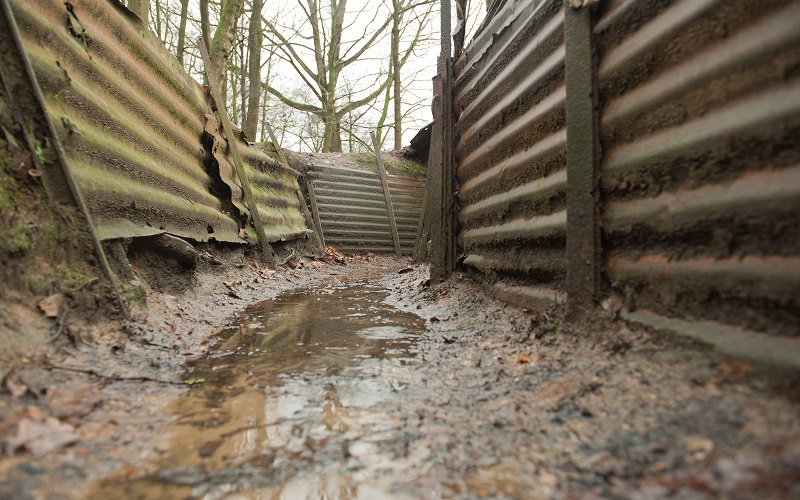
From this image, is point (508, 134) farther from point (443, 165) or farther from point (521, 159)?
point (443, 165)

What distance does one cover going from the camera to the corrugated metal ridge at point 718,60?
1.29 meters

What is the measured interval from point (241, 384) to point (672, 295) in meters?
1.86

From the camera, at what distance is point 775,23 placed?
1320 mm

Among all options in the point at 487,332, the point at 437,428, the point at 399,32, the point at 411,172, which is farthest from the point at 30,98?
the point at 399,32

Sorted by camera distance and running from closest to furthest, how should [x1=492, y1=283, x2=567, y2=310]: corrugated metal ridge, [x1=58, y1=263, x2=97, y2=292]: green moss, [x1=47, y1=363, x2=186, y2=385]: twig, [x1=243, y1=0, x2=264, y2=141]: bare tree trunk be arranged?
[x1=47, y1=363, x2=186, y2=385]: twig < [x1=58, y1=263, x2=97, y2=292]: green moss < [x1=492, y1=283, x2=567, y2=310]: corrugated metal ridge < [x1=243, y1=0, x2=264, y2=141]: bare tree trunk

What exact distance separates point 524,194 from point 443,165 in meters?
1.70

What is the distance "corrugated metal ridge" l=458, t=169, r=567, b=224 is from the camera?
100 inches

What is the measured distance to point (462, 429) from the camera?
5.11ft

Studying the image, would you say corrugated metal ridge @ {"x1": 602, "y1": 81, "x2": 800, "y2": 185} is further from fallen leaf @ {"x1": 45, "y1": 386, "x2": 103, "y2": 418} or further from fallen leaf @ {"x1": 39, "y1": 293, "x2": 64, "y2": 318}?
fallen leaf @ {"x1": 39, "y1": 293, "x2": 64, "y2": 318}

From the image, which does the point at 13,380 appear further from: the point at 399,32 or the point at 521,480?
the point at 399,32

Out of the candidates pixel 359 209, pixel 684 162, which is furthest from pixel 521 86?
pixel 359 209

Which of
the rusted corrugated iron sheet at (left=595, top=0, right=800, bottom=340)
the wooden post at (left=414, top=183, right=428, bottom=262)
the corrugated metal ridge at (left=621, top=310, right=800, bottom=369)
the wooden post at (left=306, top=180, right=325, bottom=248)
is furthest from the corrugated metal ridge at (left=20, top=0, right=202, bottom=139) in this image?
the wooden post at (left=306, top=180, right=325, bottom=248)

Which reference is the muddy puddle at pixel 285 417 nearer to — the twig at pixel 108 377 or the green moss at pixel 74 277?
the twig at pixel 108 377

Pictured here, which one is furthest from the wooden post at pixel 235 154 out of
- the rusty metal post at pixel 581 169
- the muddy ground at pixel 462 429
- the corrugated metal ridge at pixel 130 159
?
the rusty metal post at pixel 581 169
